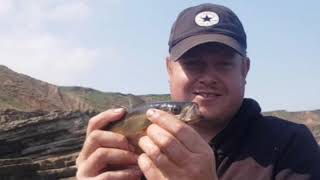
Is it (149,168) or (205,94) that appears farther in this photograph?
(205,94)

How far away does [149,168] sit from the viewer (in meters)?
2.96

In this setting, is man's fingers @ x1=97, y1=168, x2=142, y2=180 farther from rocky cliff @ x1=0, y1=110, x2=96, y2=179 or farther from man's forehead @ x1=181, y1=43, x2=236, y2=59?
rocky cliff @ x1=0, y1=110, x2=96, y2=179

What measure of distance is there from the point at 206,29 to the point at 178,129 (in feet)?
4.77

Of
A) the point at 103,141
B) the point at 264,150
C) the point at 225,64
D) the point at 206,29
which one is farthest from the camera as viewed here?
the point at 206,29

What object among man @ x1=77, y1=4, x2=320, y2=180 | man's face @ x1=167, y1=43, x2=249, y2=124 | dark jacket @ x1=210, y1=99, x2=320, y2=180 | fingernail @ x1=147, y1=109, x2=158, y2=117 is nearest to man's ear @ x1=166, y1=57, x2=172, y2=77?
man @ x1=77, y1=4, x2=320, y2=180

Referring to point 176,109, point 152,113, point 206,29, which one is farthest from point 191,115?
point 206,29

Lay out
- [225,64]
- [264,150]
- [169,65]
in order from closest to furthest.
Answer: [264,150], [225,64], [169,65]

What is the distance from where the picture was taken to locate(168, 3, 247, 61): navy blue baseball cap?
159 inches

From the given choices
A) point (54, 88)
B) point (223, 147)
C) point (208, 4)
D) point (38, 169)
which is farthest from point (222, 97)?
point (54, 88)

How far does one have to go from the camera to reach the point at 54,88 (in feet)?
162

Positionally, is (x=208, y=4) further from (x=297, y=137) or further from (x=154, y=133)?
(x=154, y=133)

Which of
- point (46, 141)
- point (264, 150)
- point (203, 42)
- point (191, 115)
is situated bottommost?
point (46, 141)

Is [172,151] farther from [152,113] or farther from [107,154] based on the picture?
[107,154]

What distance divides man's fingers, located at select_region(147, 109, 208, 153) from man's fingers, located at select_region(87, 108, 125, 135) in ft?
0.97
